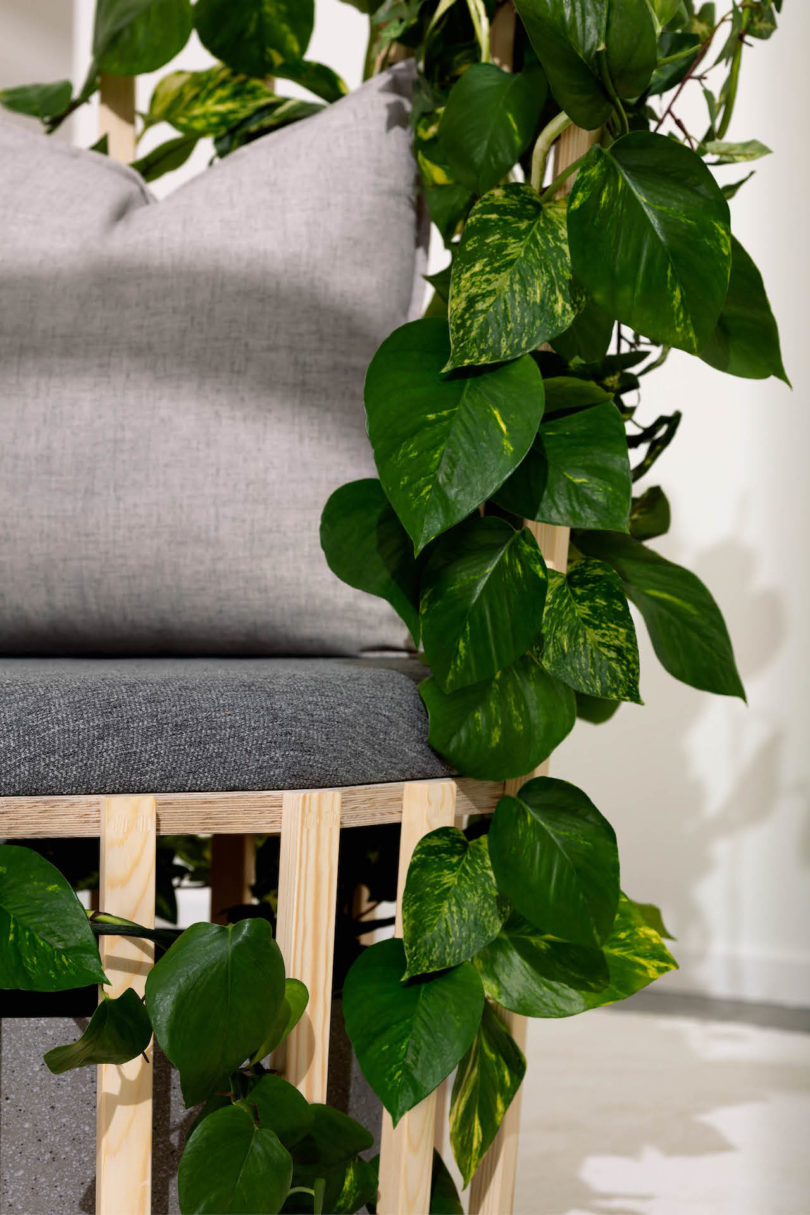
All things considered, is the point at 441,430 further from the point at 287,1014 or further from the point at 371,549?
the point at 287,1014

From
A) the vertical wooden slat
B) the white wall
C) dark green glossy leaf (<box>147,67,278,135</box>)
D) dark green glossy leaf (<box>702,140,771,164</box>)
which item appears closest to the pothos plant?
dark green glossy leaf (<box>702,140,771,164</box>)

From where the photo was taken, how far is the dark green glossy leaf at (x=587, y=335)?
60 centimetres

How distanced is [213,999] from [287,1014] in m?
0.07

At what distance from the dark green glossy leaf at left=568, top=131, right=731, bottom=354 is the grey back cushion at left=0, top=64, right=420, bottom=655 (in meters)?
0.40

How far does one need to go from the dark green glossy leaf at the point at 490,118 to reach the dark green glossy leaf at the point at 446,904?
425 millimetres

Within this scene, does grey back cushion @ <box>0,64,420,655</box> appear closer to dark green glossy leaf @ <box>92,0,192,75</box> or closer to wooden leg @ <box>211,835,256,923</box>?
dark green glossy leaf @ <box>92,0,192,75</box>

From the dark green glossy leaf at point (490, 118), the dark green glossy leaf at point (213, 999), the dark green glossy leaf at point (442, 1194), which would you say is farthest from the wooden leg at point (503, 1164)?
the dark green glossy leaf at point (490, 118)

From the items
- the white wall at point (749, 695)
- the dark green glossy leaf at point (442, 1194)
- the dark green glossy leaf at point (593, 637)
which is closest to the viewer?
the dark green glossy leaf at point (593, 637)

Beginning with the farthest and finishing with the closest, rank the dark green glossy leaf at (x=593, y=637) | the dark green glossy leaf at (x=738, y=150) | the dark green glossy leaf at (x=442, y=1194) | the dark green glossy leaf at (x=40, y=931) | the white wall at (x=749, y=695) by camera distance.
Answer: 1. the white wall at (x=749, y=695)
2. the dark green glossy leaf at (x=738, y=150)
3. the dark green glossy leaf at (x=442, y=1194)
4. the dark green glossy leaf at (x=593, y=637)
5. the dark green glossy leaf at (x=40, y=931)

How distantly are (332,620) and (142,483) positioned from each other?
197 mm

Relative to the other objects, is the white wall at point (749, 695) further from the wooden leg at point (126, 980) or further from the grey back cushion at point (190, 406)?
the wooden leg at point (126, 980)

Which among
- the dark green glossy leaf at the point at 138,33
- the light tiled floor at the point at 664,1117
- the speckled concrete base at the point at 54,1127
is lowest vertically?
the light tiled floor at the point at 664,1117

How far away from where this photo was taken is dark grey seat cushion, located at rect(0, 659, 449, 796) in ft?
1.61

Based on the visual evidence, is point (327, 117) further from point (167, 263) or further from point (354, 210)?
point (167, 263)
